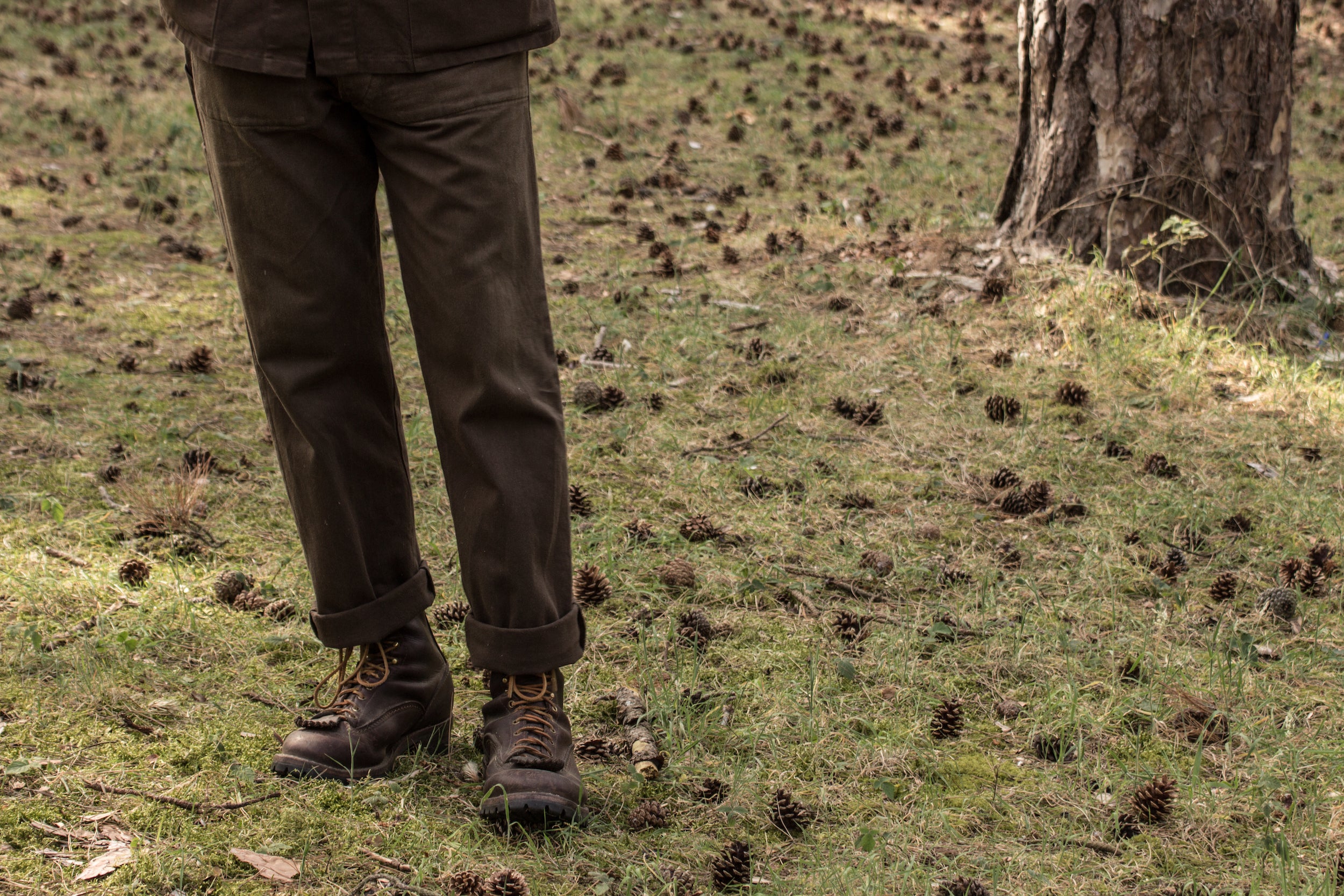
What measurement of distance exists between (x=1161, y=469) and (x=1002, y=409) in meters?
0.59

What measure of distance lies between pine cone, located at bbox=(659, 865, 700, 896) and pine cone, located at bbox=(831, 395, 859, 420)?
89.5 inches

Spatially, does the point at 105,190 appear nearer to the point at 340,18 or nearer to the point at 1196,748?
the point at 340,18

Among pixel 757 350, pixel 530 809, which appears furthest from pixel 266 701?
pixel 757 350

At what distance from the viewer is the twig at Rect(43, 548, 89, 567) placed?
9.94ft

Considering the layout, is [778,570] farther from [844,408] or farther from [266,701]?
[266,701]

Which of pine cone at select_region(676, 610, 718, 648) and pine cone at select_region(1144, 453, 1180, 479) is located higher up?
pine cone at select_region(1144, 453, 1180, 479)

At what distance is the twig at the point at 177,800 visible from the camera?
216 centimetres

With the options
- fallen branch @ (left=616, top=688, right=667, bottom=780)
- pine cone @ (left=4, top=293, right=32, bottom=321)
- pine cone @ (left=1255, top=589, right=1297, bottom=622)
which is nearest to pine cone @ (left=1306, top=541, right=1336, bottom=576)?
pine cone @ (left=1255, top=589, right=1297, bottom=622)

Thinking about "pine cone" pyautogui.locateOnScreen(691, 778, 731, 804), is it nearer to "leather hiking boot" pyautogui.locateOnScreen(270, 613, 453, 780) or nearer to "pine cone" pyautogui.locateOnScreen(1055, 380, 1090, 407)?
"leather hiking boot" pyautogui.locateOnScreen(270, 613, 453, 780)

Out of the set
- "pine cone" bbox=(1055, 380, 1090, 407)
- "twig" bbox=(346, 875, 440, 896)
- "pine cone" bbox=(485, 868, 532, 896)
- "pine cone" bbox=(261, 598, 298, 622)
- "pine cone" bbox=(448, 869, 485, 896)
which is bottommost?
"pine cone" bbox=(261, 598, 298, 622)

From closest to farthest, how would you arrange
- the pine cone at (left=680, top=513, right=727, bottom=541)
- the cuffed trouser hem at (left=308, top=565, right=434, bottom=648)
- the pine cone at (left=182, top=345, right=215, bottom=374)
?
the cuffed trouser hem at (left=308, top=565, right=434, bottom=648)
the pine cone at (left=680, top=513, right=727, bottom=541)
the pine cone at (left=182, top=345, right=215, bottom=374)

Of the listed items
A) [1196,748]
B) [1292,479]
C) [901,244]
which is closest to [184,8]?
[1196,748]

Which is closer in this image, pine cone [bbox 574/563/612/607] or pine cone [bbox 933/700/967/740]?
pine cone [bbox 933/700/967/740]

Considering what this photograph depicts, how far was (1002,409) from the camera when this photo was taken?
13.1 ft
